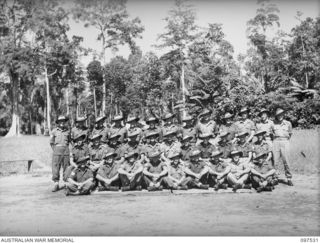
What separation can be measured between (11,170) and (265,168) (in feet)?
25.6

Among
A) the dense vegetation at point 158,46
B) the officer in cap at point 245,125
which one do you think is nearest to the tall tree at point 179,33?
the dense vegetation at point 158,46

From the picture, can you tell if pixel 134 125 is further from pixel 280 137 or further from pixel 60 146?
pixel 280 137

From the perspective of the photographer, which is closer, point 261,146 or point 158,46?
point 261,146

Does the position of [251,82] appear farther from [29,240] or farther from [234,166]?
[29,240]

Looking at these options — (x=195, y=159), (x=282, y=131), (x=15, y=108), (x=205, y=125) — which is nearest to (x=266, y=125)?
(x=282, y=131)

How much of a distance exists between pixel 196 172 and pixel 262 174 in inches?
48.9

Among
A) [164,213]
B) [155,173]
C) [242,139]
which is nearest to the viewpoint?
[164,213]

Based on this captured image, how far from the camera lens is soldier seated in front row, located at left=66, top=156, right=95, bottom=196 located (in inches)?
284

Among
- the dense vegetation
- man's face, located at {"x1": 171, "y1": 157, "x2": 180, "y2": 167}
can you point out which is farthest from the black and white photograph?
the dense vegetation

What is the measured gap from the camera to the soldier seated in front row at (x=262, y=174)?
7188 millimetres

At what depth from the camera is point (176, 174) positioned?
764cm

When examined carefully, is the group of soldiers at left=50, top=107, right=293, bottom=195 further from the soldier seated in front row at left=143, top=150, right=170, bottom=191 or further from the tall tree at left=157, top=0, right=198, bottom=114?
the tall tree at left=157, top=0, right=198, bottom=114

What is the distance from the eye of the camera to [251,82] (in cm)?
1670

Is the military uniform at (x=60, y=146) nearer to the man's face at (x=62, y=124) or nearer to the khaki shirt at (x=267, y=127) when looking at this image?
the man's face at (x=62, y=124)
